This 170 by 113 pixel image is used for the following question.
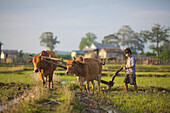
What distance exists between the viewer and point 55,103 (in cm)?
635

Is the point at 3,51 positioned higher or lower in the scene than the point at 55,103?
higher

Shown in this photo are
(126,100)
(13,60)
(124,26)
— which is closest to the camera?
(126,100)

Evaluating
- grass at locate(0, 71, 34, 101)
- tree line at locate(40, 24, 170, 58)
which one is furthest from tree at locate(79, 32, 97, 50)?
grass at locate(0, 71, 34, 101)

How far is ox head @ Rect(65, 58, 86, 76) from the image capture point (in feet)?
25.7

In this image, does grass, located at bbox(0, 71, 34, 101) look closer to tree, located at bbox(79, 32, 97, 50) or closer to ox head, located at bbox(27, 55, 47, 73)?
ox head, located at bbox(27, 55, 47, 73)

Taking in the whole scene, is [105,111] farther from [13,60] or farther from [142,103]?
[13,60]

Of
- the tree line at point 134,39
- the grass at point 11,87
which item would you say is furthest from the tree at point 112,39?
the grass at point 11,87

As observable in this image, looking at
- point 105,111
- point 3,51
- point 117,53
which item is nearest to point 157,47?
point 117,53

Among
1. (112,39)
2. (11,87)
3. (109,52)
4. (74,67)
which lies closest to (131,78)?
(74,67)

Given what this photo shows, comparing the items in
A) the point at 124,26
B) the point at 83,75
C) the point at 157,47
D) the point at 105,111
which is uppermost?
the point at 124,26

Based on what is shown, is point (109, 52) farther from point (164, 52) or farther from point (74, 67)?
point (74, 67)

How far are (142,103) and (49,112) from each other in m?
3.92

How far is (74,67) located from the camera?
26.0 feet

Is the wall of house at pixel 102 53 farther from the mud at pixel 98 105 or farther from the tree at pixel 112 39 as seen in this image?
the mud at pixel 98 105
